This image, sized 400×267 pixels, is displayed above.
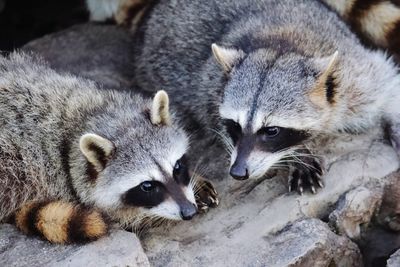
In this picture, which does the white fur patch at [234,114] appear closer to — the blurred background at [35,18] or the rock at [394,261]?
the rock at [394,261]

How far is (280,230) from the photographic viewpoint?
4.96m

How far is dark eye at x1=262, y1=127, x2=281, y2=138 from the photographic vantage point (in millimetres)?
5016

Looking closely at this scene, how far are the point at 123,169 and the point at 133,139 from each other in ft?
0.67

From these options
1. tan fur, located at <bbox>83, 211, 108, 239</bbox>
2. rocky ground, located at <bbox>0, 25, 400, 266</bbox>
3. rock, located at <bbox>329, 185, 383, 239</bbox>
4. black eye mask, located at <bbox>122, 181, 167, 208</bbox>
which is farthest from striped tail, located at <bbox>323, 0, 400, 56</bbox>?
tan fur, located at <bbox>83, 211, 108, 239</bbox>

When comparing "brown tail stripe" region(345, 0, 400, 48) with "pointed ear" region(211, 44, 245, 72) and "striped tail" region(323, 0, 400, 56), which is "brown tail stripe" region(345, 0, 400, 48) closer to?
"striped tail" region(323, 0, 400, 56)

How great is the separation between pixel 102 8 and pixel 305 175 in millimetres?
2927

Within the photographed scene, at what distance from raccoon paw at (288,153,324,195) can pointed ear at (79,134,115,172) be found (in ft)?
4.10

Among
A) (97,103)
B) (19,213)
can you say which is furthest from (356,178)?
(19,213)

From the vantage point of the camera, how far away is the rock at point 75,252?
4.57 meters

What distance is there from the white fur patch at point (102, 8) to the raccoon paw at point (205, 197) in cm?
249

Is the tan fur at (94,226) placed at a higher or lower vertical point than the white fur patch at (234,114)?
lower

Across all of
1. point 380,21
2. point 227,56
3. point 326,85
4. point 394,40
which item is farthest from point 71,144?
point 394,40

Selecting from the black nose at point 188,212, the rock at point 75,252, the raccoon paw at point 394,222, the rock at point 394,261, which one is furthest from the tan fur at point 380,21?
the rock at point 75,252

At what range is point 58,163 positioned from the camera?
516 cm
